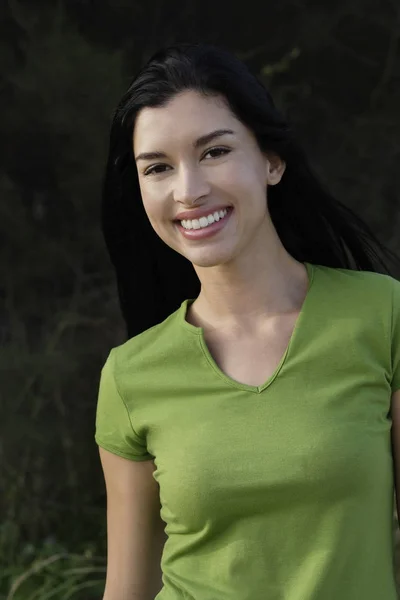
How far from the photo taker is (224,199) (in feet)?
5.62

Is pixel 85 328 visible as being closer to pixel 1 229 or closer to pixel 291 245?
pixel 1 229

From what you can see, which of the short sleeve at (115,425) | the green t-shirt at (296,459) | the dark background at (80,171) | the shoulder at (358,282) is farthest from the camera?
the dark background at (80,171)

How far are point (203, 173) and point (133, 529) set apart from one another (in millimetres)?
700

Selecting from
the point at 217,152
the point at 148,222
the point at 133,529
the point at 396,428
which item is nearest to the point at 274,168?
the point at 217,152

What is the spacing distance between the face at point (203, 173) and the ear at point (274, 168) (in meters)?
0.03

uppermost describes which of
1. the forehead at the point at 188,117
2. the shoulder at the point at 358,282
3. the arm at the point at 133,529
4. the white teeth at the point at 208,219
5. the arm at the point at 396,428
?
the forehead at the point at 188,117

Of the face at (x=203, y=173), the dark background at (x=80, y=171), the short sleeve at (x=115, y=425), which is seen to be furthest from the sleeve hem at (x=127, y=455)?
the dark background at (x=80, y=171)

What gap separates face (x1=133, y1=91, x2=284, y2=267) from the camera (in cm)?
170

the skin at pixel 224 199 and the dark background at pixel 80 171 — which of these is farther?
the dark background at pixel 80 171

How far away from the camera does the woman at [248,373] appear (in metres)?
1.68

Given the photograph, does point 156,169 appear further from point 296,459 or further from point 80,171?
point 80,171

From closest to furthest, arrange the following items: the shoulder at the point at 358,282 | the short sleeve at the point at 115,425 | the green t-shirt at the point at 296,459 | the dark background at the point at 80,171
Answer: the green t-shirt at the point at 296,459 < the shoulder at the point at 358,282 < the short sleeve at the point at 115,425 < the dark background at the point at 80,171

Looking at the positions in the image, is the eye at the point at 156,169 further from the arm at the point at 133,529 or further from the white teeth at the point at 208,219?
the arm at the point at 133,529

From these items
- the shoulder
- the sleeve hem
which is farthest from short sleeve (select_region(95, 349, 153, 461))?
the shoulder
